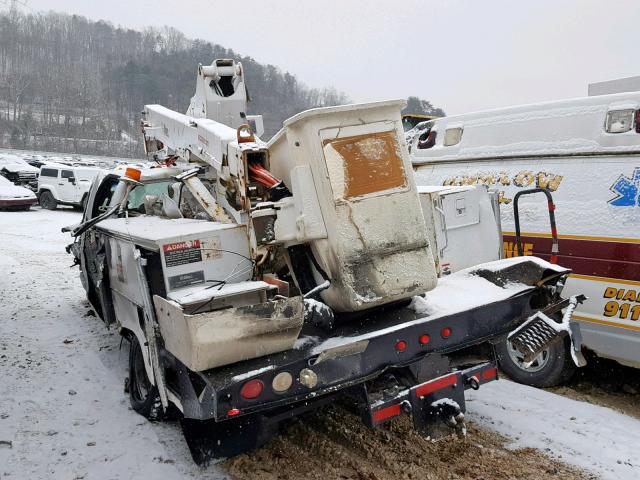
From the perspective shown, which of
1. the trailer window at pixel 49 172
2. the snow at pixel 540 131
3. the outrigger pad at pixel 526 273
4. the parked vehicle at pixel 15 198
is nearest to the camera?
the outrigger pad at pixel 526 273

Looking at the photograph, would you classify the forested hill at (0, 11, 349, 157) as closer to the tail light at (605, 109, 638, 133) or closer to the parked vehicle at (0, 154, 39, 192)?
the parked vehicle at (0, 154, 39, 192)

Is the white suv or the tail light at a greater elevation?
the white suv

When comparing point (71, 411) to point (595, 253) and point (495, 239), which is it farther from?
point (595, 253)

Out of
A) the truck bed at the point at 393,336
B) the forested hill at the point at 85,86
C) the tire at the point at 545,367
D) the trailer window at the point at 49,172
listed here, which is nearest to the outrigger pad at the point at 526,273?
the truck bed at the point at 393,336

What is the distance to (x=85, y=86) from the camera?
73938 mm

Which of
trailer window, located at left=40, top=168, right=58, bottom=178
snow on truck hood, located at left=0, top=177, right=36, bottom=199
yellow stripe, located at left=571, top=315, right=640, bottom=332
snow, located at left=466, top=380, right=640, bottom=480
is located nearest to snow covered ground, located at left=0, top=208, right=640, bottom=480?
snow, located at left=466, top=380, right=640, bottom=480

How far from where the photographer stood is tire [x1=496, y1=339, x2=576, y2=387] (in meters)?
5.06

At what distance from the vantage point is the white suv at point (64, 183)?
63.5ft

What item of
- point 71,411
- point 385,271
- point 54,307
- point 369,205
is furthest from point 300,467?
point 54,307

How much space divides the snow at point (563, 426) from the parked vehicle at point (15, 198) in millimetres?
18612

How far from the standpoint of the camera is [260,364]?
304cm

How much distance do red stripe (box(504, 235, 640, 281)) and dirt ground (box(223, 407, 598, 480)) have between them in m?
1.76

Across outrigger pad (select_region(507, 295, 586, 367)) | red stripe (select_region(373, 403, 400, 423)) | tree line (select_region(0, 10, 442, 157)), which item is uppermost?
tree line (select_region(0, 10, 442, 157))

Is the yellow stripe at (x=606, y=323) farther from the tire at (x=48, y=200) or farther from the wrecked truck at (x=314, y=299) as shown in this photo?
the tire at (x=48, y=200)
